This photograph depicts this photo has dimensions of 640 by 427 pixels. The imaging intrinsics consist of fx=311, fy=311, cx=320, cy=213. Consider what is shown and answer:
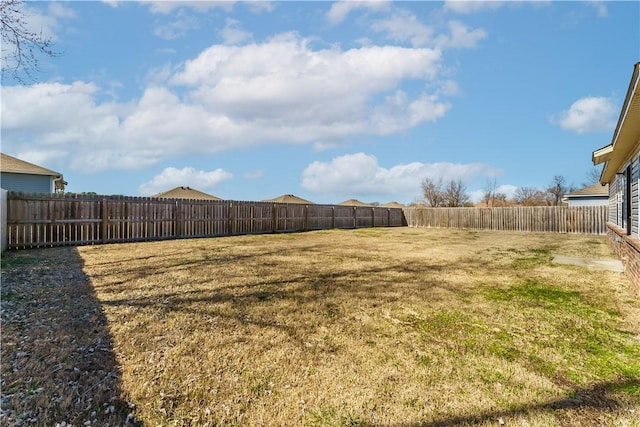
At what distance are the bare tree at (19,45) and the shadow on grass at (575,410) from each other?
7.88 meters

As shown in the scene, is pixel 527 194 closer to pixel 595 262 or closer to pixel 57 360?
pixel 595 262

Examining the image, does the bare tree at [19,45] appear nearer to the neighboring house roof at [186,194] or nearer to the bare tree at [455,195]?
the neighboring house roof at [186,194]

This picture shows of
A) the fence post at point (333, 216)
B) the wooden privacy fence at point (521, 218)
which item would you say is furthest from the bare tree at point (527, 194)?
the fence post at point (333, 216)

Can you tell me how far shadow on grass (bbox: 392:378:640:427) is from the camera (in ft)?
5.76

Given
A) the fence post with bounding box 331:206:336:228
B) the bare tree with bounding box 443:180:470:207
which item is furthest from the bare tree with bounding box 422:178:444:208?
the fence post with bounding box 331:206:336:228

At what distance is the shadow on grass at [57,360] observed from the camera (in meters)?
1.78

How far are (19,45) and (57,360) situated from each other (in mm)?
6239

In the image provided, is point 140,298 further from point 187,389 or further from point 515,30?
point 515,30

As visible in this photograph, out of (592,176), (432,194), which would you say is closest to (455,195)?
(432,194)

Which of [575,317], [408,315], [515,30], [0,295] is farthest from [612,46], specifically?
[0,295]

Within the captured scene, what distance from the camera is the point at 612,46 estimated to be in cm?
937

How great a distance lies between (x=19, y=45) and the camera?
5574mm

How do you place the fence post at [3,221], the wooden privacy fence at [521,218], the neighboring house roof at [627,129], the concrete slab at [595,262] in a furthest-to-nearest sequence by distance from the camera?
the wooden privacy fence at [521,218], the fence post at [3,221], the concrete slab at [595,262], the neighboring house roof at [627,129]

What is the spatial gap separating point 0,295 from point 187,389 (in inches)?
144
